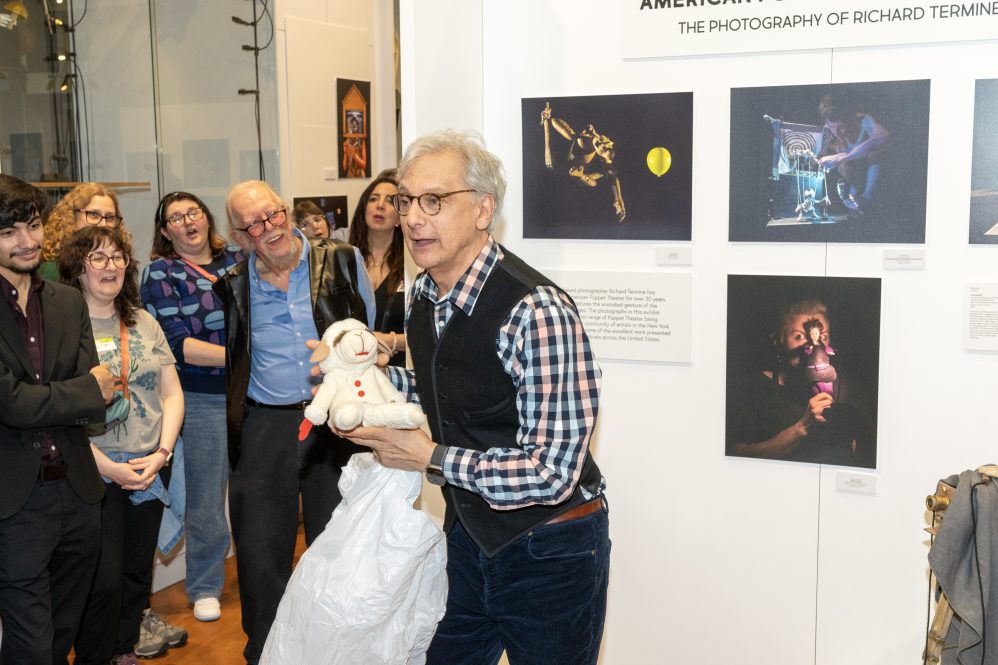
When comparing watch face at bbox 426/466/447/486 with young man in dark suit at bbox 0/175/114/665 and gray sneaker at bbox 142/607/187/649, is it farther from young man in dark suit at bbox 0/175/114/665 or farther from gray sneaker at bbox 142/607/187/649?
gray sneaker at bbox 142/607/187/649

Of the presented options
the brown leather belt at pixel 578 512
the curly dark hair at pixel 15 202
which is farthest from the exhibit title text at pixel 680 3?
the curly dark hair at pixel 15 202

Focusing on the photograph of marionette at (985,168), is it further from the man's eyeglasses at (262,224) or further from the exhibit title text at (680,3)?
the man's eyeglasses at (262,224)

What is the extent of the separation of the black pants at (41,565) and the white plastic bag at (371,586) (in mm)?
953

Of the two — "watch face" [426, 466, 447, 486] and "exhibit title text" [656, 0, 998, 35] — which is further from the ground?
"exhibit title text" [656, 0, 998, 35]

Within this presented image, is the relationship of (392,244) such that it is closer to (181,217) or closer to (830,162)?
(181,217)

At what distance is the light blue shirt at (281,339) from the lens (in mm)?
3098

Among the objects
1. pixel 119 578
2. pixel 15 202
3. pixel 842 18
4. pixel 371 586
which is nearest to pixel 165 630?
pixel 119 578

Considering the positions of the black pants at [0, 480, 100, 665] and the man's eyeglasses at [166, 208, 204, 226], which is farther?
the man's eyeglasses at [166, 208, 204, 226]

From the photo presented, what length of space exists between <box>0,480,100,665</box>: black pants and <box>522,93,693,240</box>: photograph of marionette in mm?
1592

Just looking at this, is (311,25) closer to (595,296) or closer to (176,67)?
(176,67)

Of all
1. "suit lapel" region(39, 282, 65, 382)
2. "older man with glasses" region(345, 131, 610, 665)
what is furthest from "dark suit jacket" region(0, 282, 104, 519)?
"older man with glasses" region(345, 131, 610, 665)

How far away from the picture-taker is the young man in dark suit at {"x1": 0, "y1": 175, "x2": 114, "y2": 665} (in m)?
2.61

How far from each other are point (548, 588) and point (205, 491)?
258cm

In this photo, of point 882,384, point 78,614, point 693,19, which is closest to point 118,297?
point 78,614
